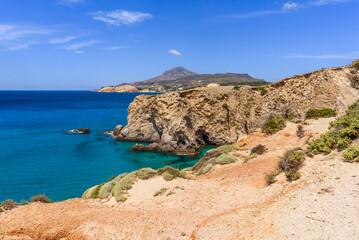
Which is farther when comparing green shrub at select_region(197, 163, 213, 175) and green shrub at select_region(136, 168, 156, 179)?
green shrub at select_region(197, 163, 213, 175)

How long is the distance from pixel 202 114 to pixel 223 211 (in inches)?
1108

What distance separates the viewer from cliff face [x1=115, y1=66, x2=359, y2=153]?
31.9 m

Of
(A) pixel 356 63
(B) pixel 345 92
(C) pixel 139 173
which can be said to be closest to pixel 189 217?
(C) pixel 139 173

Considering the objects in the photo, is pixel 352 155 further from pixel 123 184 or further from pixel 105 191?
pixel 105 191

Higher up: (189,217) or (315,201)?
(315,201)

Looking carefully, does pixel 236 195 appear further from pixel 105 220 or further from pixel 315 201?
pixel 105 220

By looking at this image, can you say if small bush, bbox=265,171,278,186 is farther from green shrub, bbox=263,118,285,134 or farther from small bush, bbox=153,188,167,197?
green shrub, bbox=263,118,285,134

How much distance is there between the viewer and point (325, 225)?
21.5ft

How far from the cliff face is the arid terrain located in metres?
18.3

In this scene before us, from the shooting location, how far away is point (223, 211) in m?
9.06

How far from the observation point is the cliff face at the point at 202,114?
105ft

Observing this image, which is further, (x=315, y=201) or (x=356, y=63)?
(x=356, y=63)

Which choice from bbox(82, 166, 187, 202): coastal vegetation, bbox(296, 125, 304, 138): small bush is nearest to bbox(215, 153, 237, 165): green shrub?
bbox(82, 166, 187, 202): coastal vegetation

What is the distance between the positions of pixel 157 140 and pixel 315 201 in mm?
31079
